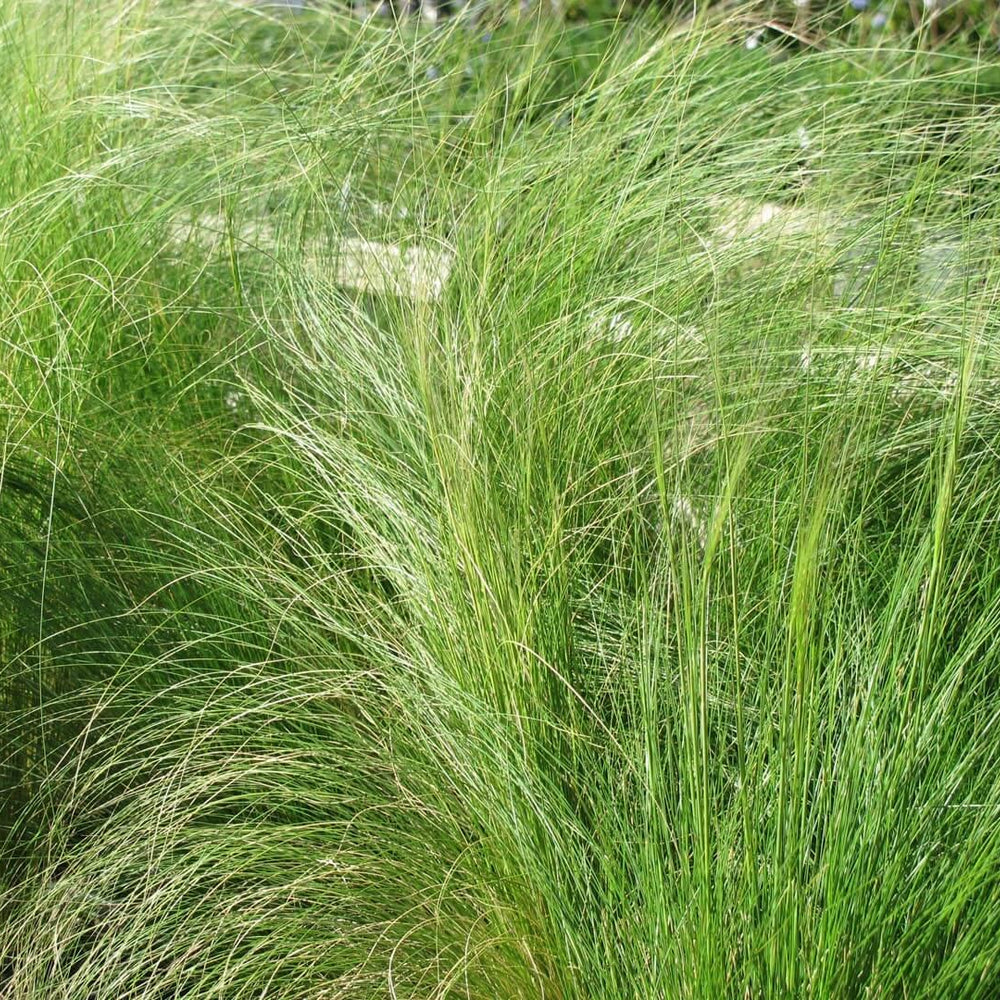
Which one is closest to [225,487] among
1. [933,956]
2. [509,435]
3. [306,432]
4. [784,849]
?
[306,432]

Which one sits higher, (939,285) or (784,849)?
(939,285)

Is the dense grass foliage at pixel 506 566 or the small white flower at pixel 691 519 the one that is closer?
the dense grass foliage at pixel 506 566

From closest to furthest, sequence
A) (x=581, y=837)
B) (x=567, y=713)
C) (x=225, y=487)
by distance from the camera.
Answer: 1. (x=581, y=837)
2. (x=567, y=713)
3. (x=225, y=487)

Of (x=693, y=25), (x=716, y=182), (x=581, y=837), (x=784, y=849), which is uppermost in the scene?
(x=693, y=25)

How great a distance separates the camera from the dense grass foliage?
1199 millimetres

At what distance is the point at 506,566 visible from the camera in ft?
4.88

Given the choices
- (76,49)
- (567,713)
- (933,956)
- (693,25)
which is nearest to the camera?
(933,956)

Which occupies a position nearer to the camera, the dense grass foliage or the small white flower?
the dense grass foliage

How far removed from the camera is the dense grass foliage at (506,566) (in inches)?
47.2

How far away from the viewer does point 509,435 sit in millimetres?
1733

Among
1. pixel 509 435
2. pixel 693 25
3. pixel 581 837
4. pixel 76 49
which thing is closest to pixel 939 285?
pixel 693 25

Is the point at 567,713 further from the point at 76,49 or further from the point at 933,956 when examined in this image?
the point at 76,49

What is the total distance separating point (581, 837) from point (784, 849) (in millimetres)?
247

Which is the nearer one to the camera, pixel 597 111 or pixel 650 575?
pixel 650 575
